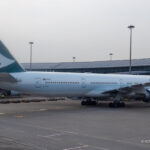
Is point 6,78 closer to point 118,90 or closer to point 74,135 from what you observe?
point 118,90

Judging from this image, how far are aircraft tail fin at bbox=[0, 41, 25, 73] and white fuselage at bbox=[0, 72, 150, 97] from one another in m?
0.50

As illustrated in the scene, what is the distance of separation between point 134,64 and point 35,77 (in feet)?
145

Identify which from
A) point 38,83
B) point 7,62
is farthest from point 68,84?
point 7,62

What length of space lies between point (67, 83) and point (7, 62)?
602cm

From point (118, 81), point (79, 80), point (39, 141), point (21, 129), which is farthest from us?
point (118, 81)

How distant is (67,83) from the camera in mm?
28297

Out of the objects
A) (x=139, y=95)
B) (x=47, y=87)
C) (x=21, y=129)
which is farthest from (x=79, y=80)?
(x=21, y=129)

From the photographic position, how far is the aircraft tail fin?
2484 cm

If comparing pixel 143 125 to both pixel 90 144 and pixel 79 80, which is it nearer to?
pixel 90 144

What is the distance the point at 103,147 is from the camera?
11602 mm

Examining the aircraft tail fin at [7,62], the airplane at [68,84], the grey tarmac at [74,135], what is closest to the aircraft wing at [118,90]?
the airplane at [68,84]

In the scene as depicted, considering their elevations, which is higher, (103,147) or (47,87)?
(47,87)

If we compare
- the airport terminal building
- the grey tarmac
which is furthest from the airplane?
the airport terminal building

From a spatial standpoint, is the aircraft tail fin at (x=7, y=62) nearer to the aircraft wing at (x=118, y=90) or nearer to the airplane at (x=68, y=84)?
the airplane at (x=68, y=84)
